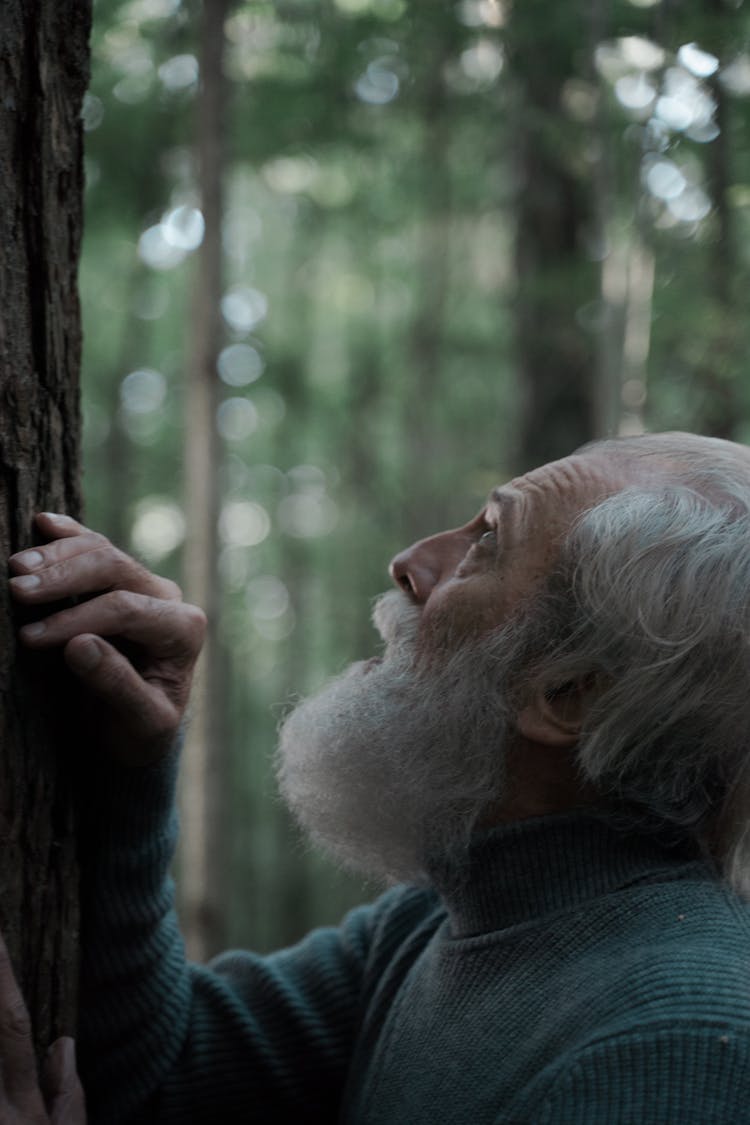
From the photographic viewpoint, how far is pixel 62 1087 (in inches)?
68.6

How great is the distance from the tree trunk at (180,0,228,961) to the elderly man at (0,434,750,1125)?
269 cm

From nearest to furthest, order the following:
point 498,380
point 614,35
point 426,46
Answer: point 614,35 → point 426,46 → point 498,380

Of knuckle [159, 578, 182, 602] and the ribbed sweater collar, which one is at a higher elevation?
knuckle [159, 578, 182, 602]

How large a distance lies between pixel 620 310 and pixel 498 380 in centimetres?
702

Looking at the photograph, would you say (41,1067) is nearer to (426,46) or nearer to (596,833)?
(596,833)

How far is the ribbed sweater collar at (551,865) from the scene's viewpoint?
6.33 ft

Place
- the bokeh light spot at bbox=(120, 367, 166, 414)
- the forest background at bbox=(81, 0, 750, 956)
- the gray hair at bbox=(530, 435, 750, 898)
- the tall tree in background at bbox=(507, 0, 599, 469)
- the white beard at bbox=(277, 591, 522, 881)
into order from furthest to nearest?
the bokeh light spot at bbox=(120, 367, 166, 414), the tall tree in background at bbox=(507, 0, 599, 469), the forest background at bbox=(81, 0, 750, 956), the white beard at bbox=(277, 591, 522, 881), the gray hair at bbox=(530, 435, 750, 898)

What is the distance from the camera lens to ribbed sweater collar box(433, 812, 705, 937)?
1929 mm

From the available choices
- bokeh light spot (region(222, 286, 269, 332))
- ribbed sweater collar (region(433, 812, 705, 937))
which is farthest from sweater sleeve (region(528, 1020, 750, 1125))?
bokeh light spot (region(222, 286, 269, 332))

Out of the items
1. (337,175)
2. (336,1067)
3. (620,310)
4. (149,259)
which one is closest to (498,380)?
(337,175)

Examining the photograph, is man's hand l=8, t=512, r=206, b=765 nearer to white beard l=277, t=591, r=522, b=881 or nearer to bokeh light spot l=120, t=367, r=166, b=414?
white beard l=277, t=591, r=522, b=881

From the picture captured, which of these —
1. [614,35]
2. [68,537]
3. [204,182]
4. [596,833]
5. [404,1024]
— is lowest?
[404,1024]

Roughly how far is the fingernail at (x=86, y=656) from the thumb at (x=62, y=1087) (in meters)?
0.63

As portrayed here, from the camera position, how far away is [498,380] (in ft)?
39.4
